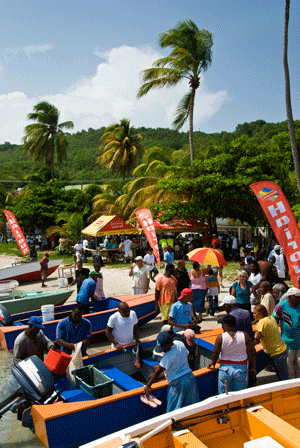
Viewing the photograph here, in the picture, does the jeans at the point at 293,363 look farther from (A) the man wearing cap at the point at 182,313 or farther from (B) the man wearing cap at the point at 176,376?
(B) the man wearing cap at the point at 176,376

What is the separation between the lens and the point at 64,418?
472 cm

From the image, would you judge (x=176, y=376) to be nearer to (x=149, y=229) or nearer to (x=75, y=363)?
(x=75, y=363)

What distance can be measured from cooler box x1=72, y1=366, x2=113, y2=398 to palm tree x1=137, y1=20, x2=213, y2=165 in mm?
17478

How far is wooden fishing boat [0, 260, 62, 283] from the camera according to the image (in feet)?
56.5

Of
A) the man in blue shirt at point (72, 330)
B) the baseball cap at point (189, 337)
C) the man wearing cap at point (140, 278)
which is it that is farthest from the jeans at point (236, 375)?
the man wearing cap at point (140, 278)

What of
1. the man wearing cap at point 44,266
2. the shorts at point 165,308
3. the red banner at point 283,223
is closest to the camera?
the red banner at point 283,223

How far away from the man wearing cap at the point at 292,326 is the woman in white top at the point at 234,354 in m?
1.11

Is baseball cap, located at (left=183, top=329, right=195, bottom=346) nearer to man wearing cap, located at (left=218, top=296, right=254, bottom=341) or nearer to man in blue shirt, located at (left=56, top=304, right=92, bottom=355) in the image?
man wearing cap, located at (left=218, top=296, right=254, bottom=341)

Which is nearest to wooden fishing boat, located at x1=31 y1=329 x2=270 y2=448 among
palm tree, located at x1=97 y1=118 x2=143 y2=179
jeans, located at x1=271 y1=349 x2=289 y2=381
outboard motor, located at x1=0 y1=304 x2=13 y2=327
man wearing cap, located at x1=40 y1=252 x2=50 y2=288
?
jeans, located at x1=271 y1=349 x2=289 y2=381

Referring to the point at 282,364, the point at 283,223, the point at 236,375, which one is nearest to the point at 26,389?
the point at 236,375

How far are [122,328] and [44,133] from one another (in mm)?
36733

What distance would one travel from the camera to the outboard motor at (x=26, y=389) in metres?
5.10

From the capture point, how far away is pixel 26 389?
5.14m

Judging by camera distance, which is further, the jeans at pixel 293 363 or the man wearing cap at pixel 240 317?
the jeans at pixel 293 363
